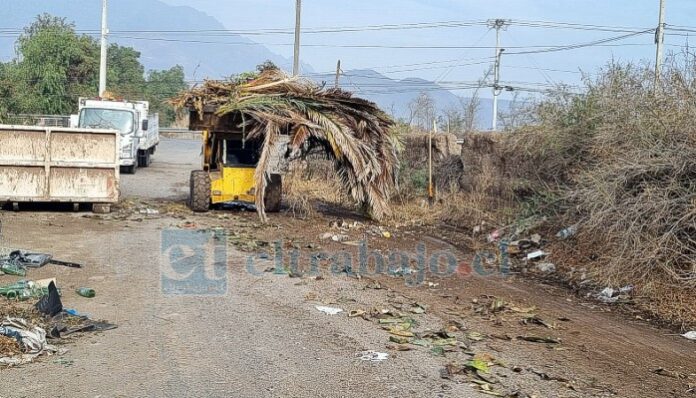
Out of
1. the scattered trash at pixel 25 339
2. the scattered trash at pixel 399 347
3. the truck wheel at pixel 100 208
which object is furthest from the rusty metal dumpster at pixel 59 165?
the scattered trash at pixel 399 347

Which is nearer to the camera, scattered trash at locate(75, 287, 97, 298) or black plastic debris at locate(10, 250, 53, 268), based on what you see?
scattered trash at locate(75, 287, 97, 298)

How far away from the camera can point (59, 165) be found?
48.8 ft

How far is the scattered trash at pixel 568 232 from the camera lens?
12.2 meters

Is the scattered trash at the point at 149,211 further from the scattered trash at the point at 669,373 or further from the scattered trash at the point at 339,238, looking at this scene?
the scattered trash at the point at 669,373

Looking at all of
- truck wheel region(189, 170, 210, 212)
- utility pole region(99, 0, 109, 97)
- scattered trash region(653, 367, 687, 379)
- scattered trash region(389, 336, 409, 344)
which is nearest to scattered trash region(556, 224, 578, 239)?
scattered trash region(653, 367, 687, 379)

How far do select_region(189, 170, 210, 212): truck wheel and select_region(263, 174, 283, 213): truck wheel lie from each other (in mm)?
1350

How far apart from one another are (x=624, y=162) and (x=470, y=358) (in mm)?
5892

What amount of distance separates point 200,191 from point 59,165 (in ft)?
9.89

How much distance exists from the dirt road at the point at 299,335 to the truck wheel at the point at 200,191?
11.4 feet

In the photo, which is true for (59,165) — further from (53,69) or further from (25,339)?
(53,69)

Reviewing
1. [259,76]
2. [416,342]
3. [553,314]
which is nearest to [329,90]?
[259,76]

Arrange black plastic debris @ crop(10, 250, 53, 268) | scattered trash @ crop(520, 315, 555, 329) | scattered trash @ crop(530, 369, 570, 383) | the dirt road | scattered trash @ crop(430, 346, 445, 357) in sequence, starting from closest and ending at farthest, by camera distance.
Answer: the dirt road
scattered trash @ crop(530, 369, 570, 383)
scattered trash @ crop(430, 346, 445, 357)
scattered trash @ crop(520, 315, 555, 329)
black plastic debris @ crop(10, 250, 53, 268)

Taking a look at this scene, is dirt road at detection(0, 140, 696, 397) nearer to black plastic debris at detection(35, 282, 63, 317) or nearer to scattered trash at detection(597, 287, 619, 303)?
scattered trash at detection(597, 287, 619, 303)

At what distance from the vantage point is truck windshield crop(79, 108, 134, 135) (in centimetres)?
2477
